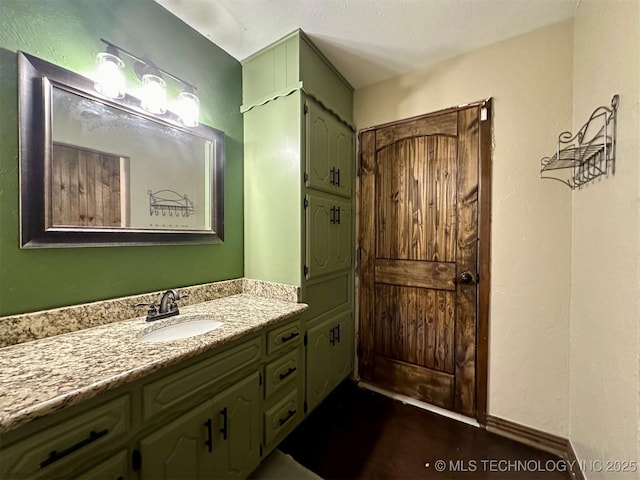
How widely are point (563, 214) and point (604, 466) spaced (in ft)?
3.72

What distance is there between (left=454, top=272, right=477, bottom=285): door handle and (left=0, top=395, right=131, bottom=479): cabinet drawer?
1.77 metres

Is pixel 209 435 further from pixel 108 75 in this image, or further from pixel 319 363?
pixel 108 75

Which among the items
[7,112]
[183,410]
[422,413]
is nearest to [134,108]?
[7,112]

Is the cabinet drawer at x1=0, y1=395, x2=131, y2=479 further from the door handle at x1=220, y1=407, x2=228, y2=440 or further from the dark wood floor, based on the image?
the dark wood floor

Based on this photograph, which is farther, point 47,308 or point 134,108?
point 134,108

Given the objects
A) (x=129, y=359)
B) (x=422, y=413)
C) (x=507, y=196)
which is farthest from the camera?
(x=422, y=413)

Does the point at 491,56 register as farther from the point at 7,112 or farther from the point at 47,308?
the point at 47,308

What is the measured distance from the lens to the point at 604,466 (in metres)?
1.00

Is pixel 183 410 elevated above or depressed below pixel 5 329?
below

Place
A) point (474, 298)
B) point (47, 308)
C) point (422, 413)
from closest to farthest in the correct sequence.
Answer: point (47, 308) → point (474, 298) → point (422, 413)

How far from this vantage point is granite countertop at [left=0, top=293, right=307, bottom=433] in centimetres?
62

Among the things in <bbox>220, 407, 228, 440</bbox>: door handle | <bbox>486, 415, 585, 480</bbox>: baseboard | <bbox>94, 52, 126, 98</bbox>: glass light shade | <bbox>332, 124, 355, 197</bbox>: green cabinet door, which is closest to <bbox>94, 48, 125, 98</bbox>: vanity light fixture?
<bbox>94, 52, 126, 98</bbox>: glass light shade

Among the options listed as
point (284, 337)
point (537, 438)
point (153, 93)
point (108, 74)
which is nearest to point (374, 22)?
point (153, 93)

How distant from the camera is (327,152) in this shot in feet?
5.74
